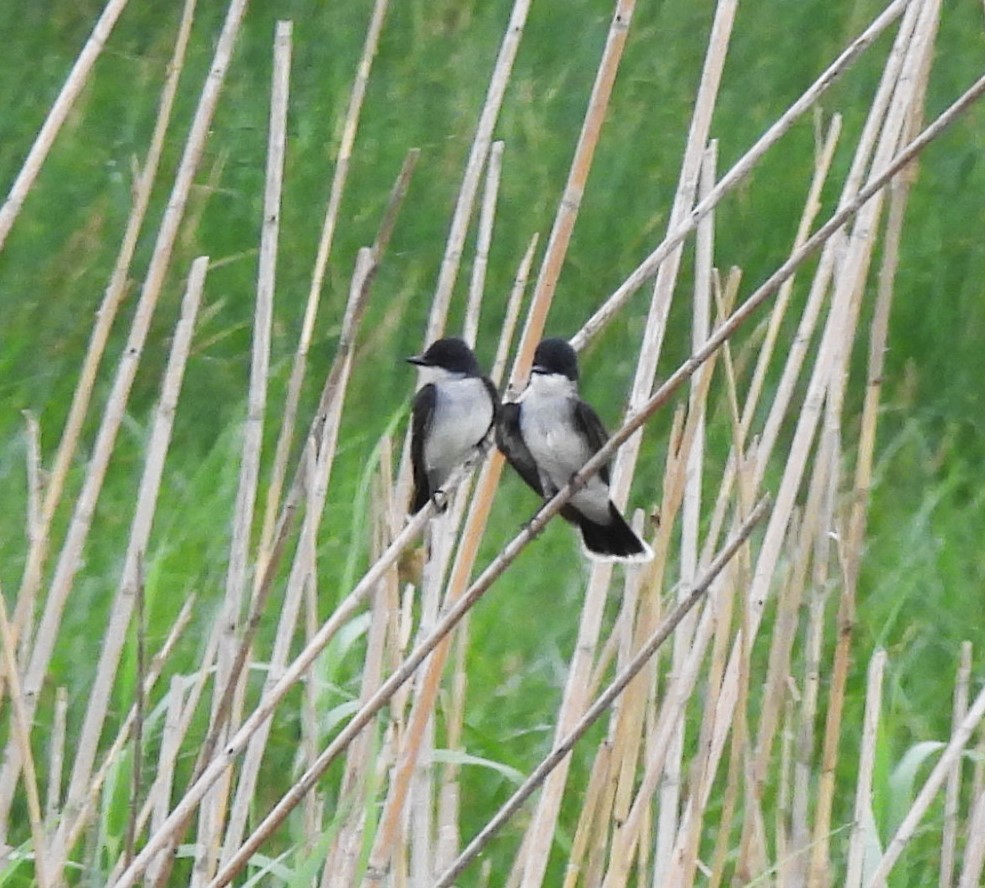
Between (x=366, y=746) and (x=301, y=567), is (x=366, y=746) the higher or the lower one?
the lower one

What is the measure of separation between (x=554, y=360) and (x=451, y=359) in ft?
0.80

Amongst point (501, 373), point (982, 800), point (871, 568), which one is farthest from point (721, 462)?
point (982, 800)

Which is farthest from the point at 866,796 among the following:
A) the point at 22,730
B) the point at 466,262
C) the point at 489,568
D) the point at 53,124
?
the point at 466,262

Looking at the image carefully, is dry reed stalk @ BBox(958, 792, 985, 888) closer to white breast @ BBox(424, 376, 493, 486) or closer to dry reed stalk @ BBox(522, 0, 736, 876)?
dry reed stalk @ BBox(522, 0, 736, 876)

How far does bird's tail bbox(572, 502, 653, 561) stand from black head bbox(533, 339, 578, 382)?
0.26 metres

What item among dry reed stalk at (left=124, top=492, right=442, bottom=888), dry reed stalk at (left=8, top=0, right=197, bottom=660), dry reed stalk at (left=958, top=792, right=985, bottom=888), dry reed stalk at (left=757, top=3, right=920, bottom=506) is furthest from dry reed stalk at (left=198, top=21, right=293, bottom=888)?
dry reed stalk at (left=958, top=792, right=985, bottom=888)

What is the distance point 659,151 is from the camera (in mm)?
5414

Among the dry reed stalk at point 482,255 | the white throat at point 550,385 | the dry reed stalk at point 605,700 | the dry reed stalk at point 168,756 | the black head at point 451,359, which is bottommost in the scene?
the dry reed stalk at point 168,756

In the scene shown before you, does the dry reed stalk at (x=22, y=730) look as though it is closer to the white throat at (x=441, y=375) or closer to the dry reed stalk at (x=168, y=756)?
the dry reed stalk at (x=168, y=756)

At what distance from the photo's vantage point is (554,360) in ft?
9.30

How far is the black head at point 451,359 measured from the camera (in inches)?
117

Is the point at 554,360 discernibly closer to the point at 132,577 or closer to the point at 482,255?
the point at 482,255

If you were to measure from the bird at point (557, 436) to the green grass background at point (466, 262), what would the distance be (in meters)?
0.89

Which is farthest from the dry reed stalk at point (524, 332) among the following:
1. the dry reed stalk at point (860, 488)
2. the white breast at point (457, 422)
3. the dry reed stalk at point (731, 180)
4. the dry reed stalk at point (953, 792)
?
the dry reed stalk at point (953, 792)
